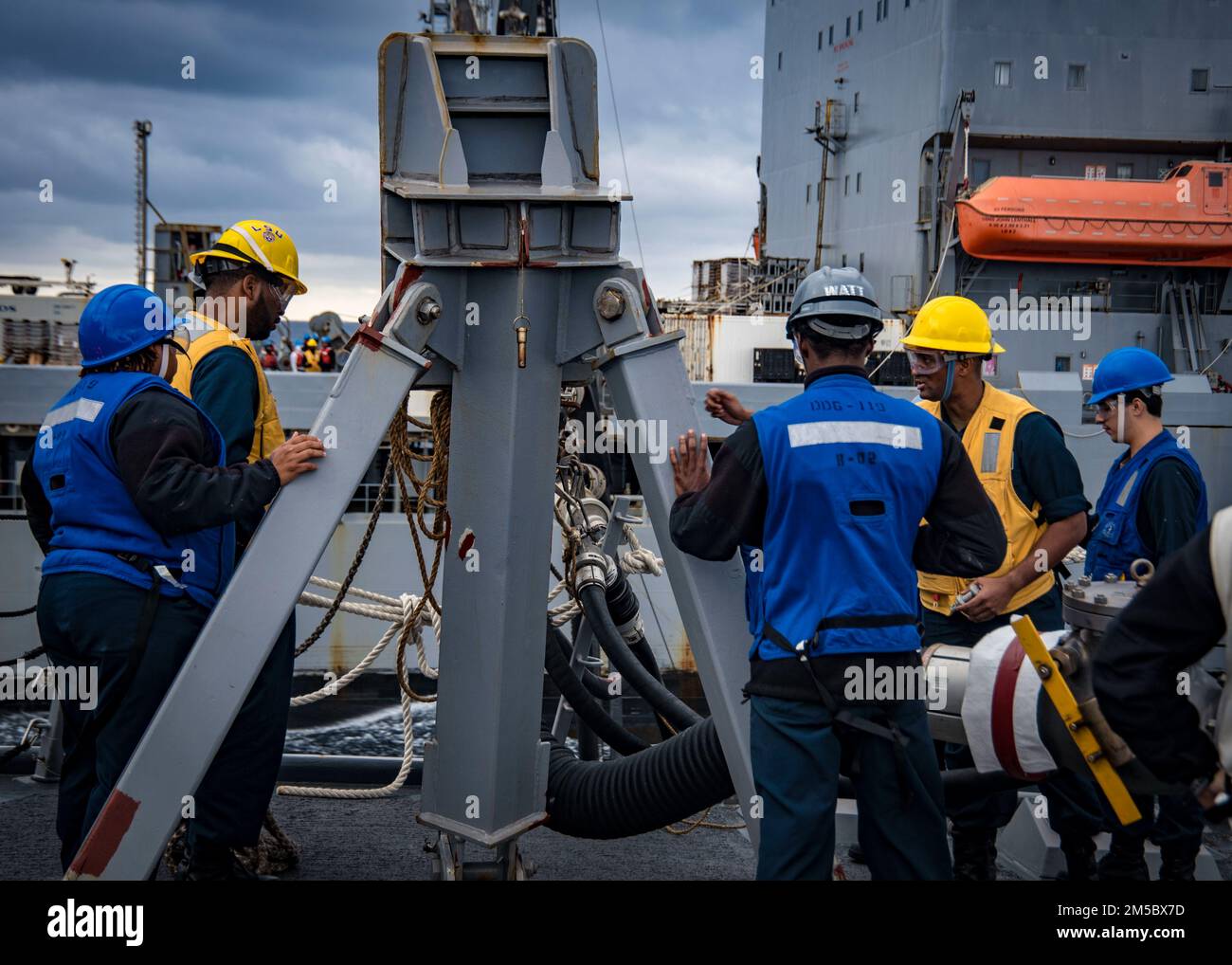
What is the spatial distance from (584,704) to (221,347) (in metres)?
1.49

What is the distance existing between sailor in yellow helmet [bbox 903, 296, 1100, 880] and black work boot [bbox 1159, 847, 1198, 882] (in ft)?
0.66

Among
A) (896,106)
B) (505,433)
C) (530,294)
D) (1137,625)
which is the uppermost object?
(896,106)

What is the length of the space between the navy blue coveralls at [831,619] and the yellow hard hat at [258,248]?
1.61 meters

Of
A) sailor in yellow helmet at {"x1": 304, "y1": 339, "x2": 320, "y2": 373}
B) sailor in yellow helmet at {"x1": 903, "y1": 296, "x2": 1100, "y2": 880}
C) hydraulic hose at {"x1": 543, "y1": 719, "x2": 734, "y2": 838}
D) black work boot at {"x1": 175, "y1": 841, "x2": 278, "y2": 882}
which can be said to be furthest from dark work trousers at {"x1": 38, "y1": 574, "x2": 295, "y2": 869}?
sailor in yellow helmet at {"x1": 304, "y1": 339, "x2": 320, "y2": 373}

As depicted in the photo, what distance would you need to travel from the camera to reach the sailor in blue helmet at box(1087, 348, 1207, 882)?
10.4ft

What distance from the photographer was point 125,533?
2580 mm

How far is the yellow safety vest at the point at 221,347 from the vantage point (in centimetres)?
296

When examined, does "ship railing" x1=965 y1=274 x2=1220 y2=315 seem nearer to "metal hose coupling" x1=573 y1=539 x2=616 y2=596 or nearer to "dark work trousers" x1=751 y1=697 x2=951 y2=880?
"metal hose coupling" x1=573 y1=539 x2=616 y2=596

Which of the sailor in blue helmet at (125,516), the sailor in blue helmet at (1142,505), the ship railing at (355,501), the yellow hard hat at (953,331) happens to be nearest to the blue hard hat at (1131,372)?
the sailor in blue helmet at (1142,505)

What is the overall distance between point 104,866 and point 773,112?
20.9 meters

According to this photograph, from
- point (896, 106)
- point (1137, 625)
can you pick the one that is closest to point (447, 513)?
point (1137, 625)

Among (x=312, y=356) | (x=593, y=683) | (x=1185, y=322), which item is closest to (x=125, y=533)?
(x=593, y=683)

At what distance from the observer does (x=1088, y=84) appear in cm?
1739

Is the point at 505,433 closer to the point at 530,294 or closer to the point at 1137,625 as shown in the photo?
the point at 530,294
